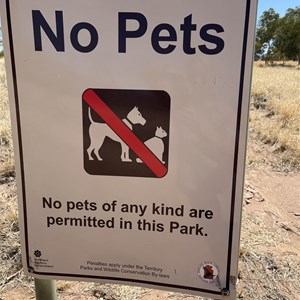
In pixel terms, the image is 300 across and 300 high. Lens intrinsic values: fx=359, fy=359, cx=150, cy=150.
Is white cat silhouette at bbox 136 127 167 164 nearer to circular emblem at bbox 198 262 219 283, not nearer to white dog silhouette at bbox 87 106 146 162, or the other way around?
white dog silhouette at bbox 87 106 146 162

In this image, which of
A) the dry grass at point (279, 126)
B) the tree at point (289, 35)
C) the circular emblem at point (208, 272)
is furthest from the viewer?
the tree at point (289, 35)

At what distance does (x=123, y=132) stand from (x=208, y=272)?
20.8 inches

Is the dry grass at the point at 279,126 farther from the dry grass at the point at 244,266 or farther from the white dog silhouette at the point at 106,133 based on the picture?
the white dog silhouette at the point at 106,133

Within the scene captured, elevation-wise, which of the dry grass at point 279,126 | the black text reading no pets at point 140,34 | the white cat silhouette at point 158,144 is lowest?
the dry grass at point 279,126

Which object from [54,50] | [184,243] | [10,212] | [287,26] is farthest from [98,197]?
[287,26]

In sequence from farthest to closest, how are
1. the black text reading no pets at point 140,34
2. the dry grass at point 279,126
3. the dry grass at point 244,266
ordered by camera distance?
the dry grass at point 279,126, the dry grass at point 244,266, the black text reading no pets at point 140,34

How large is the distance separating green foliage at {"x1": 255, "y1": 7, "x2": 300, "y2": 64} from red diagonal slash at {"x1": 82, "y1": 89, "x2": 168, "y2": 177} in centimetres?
3724

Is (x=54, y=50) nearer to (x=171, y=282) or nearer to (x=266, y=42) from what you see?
(x=171, y=282)

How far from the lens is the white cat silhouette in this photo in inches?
42.2

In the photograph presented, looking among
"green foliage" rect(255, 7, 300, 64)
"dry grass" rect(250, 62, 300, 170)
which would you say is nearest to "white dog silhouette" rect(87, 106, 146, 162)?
"dry grass" rect(250, 62, 300, 170)

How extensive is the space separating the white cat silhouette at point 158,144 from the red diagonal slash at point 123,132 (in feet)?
0.04

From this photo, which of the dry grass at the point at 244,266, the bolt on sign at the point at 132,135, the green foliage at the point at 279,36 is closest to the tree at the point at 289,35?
the green foliage at the point at 279,36

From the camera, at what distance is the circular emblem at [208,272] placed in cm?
115

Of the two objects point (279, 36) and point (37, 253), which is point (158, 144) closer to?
point (37, 253)
